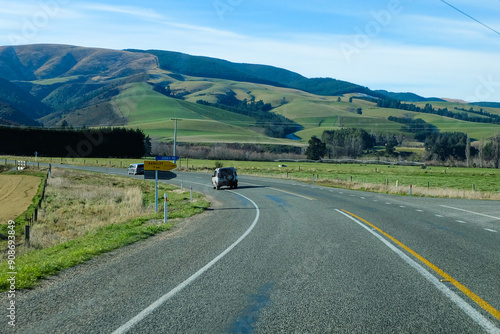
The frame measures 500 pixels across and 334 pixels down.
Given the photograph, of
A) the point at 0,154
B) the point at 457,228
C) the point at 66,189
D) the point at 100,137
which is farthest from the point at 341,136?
the point at 457,228

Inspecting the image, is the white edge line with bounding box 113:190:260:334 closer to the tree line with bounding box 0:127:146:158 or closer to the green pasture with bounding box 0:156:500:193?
the green pasture with bounding box 0:156:500:193

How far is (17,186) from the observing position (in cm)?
4081

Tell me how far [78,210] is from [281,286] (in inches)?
942

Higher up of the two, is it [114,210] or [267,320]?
[267,320]

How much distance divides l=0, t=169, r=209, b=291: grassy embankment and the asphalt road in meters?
0.64

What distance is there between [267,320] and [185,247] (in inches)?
232

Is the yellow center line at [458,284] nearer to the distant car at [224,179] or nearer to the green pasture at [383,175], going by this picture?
the distant car at [224,179]

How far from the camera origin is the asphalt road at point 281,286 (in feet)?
19.1

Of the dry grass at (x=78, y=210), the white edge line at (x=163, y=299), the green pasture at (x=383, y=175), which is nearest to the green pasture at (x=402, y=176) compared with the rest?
the green pasture at (x=383, y=175)

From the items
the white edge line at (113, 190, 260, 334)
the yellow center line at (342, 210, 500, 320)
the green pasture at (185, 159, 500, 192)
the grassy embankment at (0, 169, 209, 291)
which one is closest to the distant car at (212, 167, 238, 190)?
the grassy embankment at (0, 169, 209, 291)

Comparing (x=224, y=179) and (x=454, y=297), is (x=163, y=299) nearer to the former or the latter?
(x=454, y=297)

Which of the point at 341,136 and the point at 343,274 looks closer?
the point at 343,274

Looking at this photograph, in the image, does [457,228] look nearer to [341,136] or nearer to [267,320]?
[267,320]

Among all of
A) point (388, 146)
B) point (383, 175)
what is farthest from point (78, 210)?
point (388, 146)
